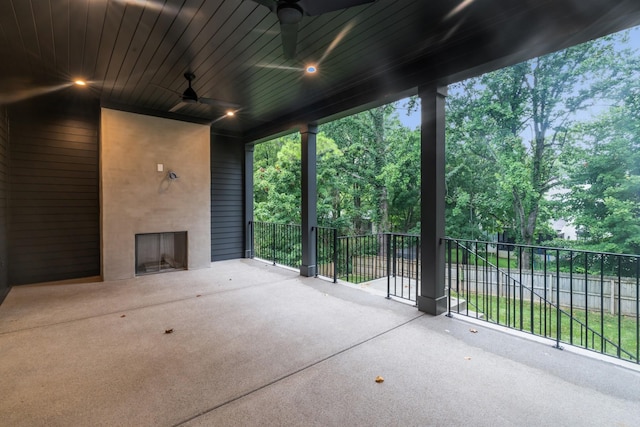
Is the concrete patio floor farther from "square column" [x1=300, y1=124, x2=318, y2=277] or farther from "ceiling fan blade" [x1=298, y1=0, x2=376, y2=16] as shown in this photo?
"ceiling fan blade" [x1=298, y1=0, x2=376, y2=16]

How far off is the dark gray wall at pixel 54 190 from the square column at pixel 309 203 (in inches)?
141

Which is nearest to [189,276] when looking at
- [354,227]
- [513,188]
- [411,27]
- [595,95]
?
[411,27]

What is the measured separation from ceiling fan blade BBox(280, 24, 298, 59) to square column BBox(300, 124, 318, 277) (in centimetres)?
269

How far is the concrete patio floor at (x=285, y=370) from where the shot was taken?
175 cm

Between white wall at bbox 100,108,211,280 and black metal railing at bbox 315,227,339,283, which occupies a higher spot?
white wall at bbox 100,108,211,280

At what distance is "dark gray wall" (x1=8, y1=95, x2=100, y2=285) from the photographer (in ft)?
14.5

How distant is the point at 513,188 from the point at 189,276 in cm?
1023

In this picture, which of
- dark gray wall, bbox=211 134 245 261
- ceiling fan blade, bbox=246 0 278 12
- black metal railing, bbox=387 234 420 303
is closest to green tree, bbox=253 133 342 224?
dark gray wall, bbox=211 134 245 261

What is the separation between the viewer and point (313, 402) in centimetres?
186

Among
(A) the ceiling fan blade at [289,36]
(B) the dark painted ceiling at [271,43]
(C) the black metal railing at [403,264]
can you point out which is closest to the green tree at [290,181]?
(B) the dark painted ceiling at [271,43]

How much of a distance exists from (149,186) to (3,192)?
178cm

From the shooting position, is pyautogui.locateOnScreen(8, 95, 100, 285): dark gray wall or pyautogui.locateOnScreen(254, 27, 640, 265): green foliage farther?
pyautogui.locateOnScreen(254, 27, 640, 265): green foliage

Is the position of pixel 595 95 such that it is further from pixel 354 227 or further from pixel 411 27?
pixel 411 27

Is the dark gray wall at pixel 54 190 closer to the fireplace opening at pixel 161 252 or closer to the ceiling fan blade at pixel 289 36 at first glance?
the fireplace opening at pixel 161 252
